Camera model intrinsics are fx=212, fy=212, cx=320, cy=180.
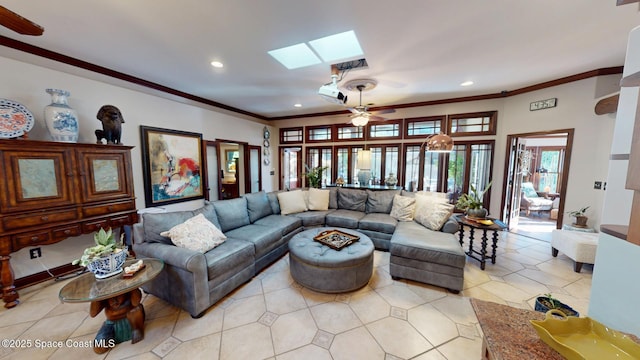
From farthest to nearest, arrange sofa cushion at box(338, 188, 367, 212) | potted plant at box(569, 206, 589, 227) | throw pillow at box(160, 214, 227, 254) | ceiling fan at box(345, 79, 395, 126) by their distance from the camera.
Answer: sofa cushion at box(338, 188, 367, 212) < ceiling fan at box(345, 79, 395, 126) < potted plant at box(569, 206, 589, 227) < throw pillow at box(160, 214, 227, 254)

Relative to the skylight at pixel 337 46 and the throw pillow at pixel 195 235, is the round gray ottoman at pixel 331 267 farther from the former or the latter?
the skylight at pixel 337 46

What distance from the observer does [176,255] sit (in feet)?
6.75

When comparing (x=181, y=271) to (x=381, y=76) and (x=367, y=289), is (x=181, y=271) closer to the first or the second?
(x=367, y=289)

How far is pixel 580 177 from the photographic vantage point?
11.6ft

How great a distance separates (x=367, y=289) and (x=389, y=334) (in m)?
0.66

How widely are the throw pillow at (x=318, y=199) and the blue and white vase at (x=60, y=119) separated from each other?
3457 millimetres

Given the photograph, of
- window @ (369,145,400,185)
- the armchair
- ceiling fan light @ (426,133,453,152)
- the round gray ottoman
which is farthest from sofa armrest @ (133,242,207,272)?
the armchair

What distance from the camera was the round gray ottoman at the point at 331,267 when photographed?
7.82ft

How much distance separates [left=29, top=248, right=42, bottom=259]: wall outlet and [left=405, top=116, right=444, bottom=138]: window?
21.7 feet

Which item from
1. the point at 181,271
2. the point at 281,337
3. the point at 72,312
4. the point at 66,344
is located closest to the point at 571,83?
the point at 281,337

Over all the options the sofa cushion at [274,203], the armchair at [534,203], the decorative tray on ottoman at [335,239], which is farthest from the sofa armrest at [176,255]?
the armchair at [534,203]

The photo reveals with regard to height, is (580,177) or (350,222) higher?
(580,177)

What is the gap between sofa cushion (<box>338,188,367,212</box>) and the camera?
432 centimetres

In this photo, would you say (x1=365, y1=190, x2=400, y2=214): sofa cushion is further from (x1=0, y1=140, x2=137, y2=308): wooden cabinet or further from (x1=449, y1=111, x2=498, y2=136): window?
(x1=0, y1=140, x2=137, y2=308): wooden cabinet
